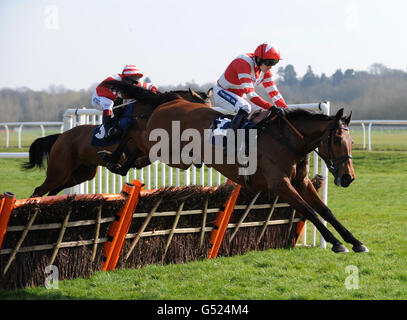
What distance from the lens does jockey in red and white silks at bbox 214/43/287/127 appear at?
16.4 feet

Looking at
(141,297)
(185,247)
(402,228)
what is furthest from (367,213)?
(141,297)

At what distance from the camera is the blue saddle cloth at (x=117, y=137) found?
19.3 ft

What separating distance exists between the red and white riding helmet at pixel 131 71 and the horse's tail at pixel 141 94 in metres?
0.27

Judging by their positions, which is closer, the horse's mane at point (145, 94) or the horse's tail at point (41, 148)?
the horse's mane at point (145, 94)

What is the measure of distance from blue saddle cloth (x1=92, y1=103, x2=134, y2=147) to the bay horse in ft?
2.83

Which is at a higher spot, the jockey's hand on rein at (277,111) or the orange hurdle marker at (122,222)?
the jockey's hand on rein at (277,111)

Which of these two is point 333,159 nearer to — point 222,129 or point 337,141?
point 337,141

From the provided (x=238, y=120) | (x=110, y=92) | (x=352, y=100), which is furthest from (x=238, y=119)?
(x=352, y=100)

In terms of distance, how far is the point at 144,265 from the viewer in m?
5.01

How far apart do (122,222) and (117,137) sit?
1.50 m

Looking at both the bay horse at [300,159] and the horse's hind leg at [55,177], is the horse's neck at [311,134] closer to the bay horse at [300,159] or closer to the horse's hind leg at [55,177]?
the bay horse at [300,159]

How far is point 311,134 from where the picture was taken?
4.81 m
